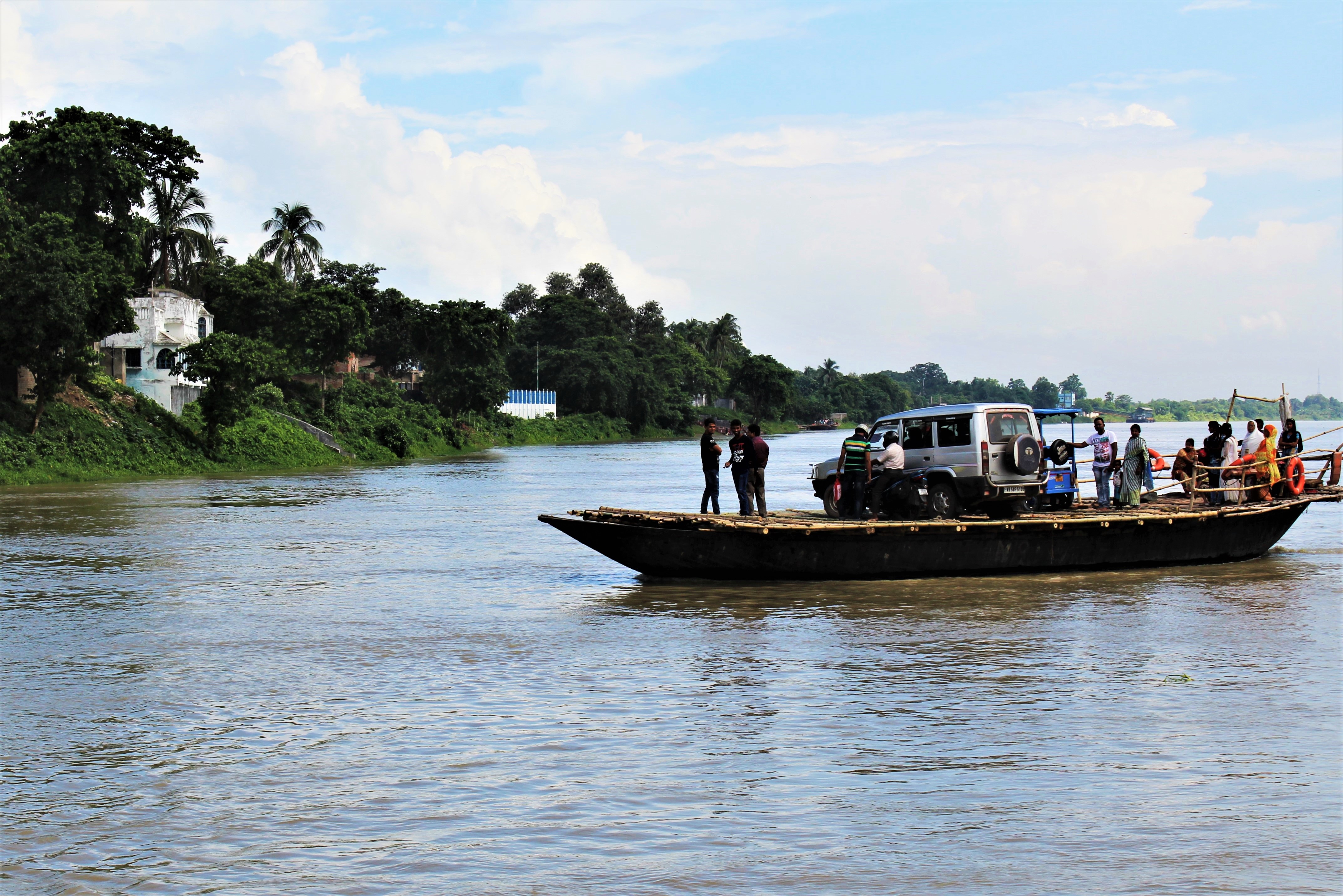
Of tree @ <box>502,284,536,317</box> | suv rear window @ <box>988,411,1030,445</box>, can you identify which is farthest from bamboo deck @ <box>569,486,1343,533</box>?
tree @ <box>502,284,536,317</box>

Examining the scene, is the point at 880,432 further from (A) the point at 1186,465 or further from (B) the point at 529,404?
(B) the point at 529,404

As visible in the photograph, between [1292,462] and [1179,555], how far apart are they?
10.0ft

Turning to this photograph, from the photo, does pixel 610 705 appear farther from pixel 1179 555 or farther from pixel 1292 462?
pixel 1292 462

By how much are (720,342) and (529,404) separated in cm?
5463

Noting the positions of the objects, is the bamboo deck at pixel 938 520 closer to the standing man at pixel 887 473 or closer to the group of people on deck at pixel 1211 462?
the standing man at pixel 887 473

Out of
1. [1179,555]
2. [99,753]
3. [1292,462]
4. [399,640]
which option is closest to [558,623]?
[399,640]

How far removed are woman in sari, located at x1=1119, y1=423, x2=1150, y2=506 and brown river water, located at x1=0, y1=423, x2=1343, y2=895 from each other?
8.43ft

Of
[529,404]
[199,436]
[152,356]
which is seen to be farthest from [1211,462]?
[529,404]

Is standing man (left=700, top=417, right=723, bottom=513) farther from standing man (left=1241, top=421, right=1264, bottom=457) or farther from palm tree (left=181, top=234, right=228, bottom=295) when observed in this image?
palm tree (left=181, top=234, right=228, bottom=295)

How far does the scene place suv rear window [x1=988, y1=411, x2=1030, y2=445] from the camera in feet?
60.1

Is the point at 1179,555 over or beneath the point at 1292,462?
beneath

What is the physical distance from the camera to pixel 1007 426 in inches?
727

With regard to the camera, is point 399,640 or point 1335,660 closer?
point 1335,660

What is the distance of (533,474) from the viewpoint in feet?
165
